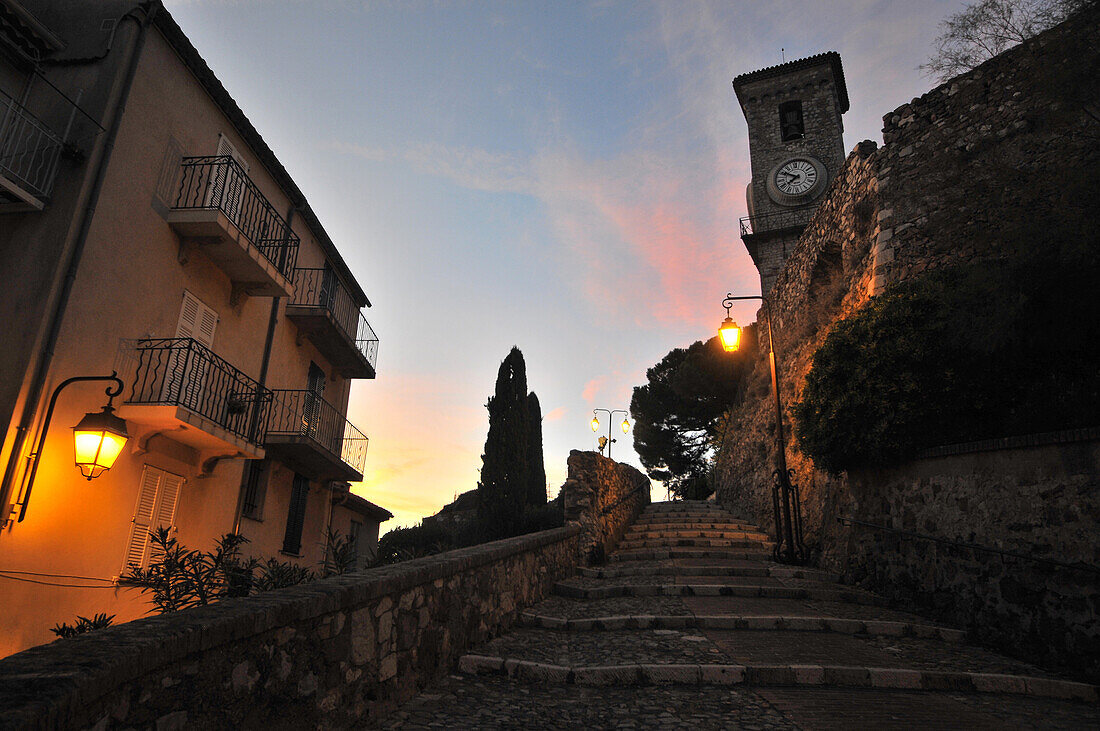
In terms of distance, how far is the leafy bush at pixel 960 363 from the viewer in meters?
5.80

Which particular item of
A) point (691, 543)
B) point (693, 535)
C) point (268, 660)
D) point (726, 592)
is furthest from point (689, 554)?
point (268, 660)

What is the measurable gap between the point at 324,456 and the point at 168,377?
170 inches

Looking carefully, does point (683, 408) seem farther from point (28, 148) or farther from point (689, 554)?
point (28, 148)

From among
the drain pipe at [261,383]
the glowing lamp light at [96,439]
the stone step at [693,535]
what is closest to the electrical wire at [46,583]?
the glowing lamp light at [96,439]

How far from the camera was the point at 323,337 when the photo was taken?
47.1 feet

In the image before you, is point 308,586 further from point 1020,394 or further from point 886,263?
point 886,263

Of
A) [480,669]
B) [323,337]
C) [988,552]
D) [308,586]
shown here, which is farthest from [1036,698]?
[323,337]

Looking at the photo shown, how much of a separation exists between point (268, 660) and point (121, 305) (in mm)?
7555

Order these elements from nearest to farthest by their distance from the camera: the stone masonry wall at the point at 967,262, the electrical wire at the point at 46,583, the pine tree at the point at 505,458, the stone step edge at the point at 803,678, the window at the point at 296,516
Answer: the stone step edge at the point at 803,678, the stone masonry wall at the point at 967,262, the electrical wire at the point at 46,583, the window at the point at 296,516, the pine tree at the point at 505,458

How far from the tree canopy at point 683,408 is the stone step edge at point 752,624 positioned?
2297 centimetres

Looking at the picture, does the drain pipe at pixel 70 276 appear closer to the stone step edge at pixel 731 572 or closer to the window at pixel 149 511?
the window at pixel 149 511

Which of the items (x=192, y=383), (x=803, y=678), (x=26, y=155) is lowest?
(x=803, y=678)

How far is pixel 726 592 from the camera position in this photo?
298 inches

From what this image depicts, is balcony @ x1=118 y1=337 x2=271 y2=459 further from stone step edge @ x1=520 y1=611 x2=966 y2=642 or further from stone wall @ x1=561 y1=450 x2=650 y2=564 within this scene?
stone step edge @ x1=520 y1=611 x2=966 y2=642
